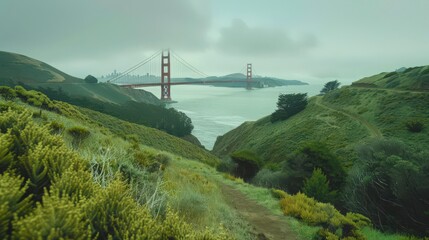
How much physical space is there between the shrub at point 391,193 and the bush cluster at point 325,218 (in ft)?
16.0

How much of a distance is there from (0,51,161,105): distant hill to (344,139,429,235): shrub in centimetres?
9441

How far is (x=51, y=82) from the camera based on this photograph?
112 meters

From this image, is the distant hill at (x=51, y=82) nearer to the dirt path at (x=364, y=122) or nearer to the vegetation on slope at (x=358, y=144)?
the vegetation on slope at (x=358, y=144)

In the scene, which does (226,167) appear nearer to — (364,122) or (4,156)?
(4,156)

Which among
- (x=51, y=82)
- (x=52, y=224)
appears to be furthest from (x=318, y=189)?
(x=51, y=82)

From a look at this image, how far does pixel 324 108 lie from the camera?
6119 centimetres

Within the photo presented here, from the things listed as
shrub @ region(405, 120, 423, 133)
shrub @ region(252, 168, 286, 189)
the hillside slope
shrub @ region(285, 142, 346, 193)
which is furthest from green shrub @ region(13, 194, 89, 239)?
shrub @ region(405, 120, 423, 133)

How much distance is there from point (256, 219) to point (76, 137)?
811 cm

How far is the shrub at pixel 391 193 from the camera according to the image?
13.9 m

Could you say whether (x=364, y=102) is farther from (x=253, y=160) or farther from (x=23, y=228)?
(x=23, y=228)

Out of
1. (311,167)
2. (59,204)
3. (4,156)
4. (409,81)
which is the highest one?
(409,81)

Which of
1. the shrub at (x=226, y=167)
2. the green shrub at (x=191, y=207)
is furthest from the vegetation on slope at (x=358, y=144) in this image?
the green shrub at (x=191, y=207)

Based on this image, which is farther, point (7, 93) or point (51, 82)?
point (51, 82)

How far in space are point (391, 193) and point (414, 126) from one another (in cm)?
2757
